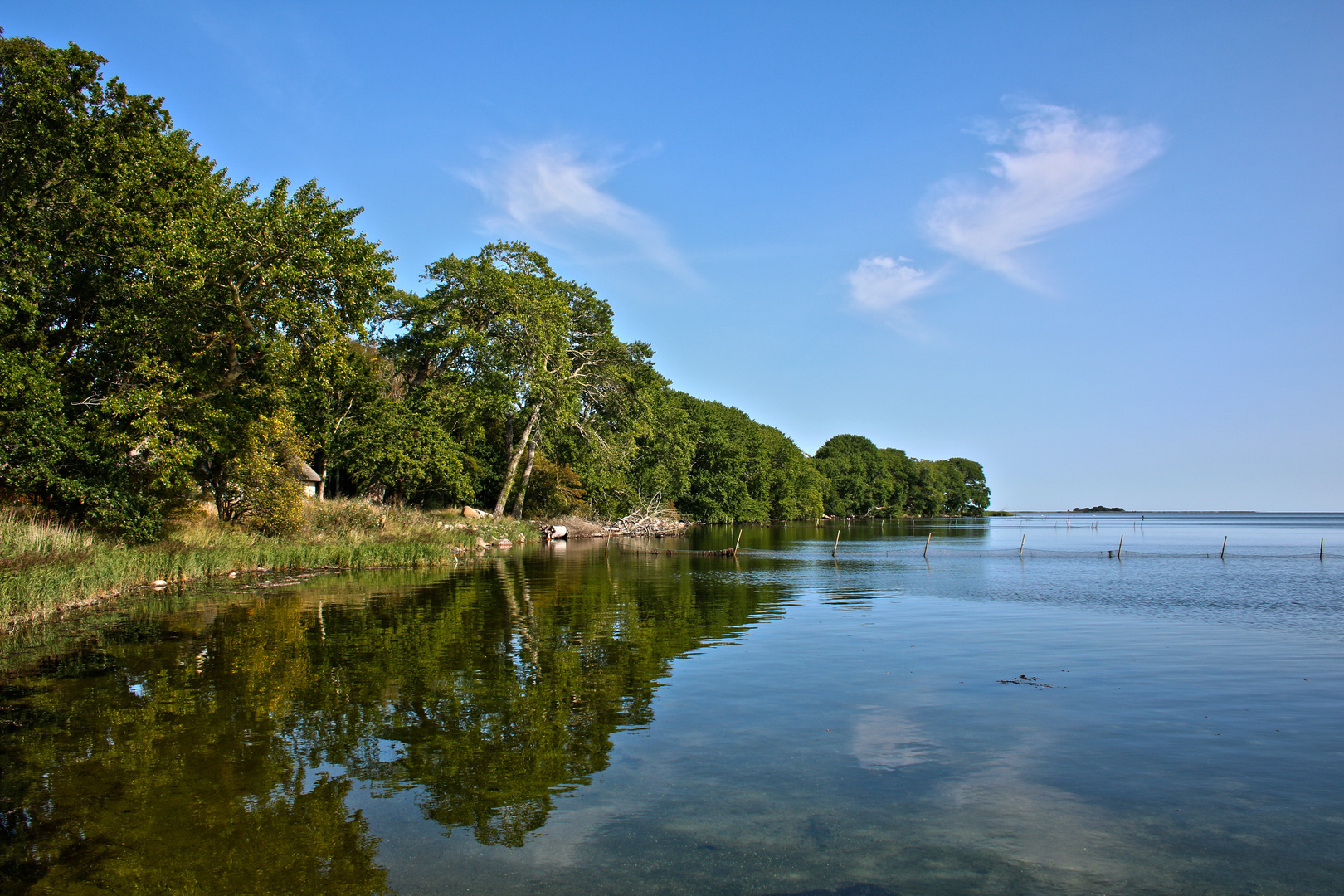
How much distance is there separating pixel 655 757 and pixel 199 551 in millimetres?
21914

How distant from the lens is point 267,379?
2675cm

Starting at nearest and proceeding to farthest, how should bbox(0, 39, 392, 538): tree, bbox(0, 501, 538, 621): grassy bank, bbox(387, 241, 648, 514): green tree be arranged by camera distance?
bbox(0, 501, 538, 621): grassy bank < bbox(0, 39, 392, 538): tree < bbox(387, 241, 648, 514): green tree

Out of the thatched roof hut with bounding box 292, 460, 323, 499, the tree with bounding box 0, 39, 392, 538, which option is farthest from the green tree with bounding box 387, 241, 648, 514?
the tree with bounding box 0, 39, 392, 538

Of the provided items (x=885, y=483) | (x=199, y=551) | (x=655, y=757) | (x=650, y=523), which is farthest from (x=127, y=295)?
(x=885, y=483)

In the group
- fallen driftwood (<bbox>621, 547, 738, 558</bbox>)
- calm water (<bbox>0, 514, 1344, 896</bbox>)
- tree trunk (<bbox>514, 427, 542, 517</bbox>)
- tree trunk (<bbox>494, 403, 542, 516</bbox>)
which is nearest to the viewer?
calm water (<bbox>0, 514, 1344, 896</bbox>)

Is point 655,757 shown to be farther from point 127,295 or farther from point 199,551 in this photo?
point 127,295

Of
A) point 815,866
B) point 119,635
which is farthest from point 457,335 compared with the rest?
point 815,866

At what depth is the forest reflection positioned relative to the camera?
5883mm

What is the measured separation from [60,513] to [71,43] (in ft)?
46.2

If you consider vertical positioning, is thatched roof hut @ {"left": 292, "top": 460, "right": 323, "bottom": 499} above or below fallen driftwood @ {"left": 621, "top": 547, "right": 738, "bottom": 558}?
above

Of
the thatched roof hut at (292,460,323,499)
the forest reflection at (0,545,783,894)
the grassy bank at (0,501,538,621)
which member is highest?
the thatched roof hut at (292,460,323,499)

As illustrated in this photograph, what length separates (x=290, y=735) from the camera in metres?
8.73

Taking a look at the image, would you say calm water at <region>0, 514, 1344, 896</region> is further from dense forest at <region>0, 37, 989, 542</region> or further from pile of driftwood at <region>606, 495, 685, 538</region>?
pile of driftwood at <region>606, 495, 685, 538</region>

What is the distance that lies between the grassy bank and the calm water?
4.55ft
